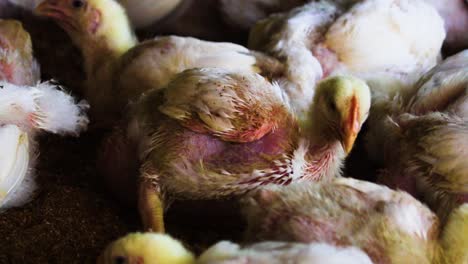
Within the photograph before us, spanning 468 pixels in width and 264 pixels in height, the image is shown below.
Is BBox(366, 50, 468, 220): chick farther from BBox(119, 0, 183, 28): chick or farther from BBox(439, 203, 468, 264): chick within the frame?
Result: BBox(119, 0, 183, 28): chick

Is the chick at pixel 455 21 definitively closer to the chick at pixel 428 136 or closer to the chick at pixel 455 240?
the chick at pixel 428 136

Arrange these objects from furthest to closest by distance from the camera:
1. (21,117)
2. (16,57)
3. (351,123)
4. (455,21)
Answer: (455,21)
(16,57)
(21,117)
(351,123)

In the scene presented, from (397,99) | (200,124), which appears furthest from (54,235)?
(397,99)

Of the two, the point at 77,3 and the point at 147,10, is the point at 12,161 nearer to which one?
the point at 77,3

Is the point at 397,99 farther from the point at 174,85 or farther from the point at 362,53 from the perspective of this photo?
the point at 174,85

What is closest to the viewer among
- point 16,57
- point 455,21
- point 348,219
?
point 348,219

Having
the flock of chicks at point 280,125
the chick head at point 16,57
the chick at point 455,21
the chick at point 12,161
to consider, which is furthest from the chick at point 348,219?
the chick at point 455,21

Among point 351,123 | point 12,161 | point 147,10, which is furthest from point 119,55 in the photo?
point 351,123
